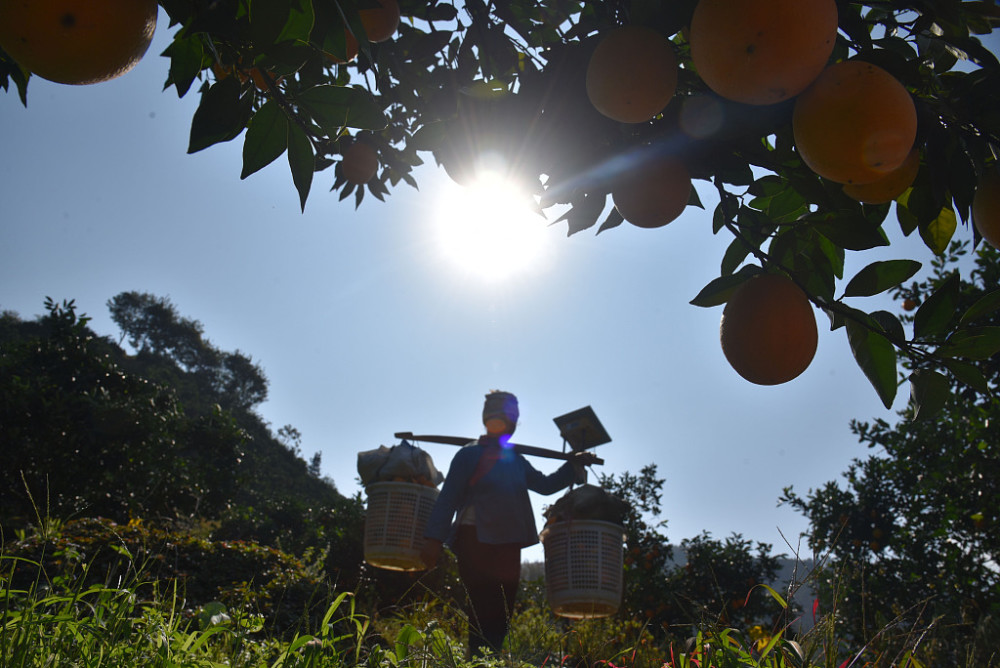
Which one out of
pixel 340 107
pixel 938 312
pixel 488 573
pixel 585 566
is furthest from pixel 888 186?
pixel 488 573

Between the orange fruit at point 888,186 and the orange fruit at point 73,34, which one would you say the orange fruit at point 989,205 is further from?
the orange fruit at point 73,34

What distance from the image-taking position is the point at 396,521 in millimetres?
3260

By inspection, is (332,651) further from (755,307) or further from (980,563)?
(980,563)

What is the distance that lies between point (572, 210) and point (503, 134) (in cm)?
23

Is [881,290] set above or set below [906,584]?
above

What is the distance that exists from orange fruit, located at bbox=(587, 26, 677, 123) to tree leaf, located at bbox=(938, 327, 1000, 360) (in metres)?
0.65

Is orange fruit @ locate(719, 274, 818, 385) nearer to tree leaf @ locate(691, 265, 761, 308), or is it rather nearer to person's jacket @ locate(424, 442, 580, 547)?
tree leaf @ locate(691, 265, 761, 308)

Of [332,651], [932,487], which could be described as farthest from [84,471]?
[932,487]

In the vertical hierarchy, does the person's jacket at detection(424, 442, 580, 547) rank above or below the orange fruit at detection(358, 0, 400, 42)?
below

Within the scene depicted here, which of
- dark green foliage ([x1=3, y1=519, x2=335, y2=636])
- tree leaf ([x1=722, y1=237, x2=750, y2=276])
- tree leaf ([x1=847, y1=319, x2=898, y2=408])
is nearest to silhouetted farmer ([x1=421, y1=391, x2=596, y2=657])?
dark green foliage ([x1=3, y1=519, x2=335, y2=636])

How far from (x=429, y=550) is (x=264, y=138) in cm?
292

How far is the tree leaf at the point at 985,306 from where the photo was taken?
94 centimetres

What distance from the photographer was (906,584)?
4.79m

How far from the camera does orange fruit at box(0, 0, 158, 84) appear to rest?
679 millimetres
